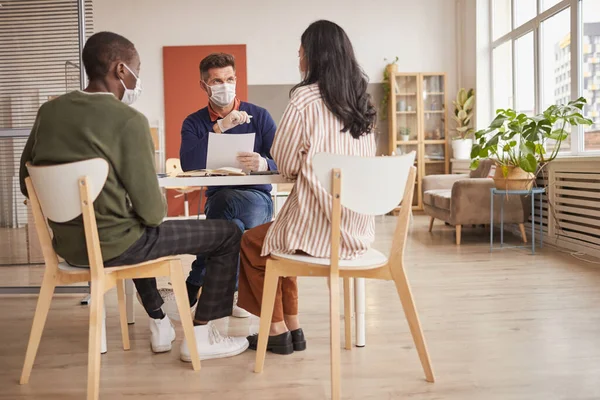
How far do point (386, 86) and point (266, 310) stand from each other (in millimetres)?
6467

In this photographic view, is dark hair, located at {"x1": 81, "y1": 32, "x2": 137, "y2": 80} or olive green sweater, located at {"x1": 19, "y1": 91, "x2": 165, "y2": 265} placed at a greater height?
dark hair, located at {"x1": 81, "y1": 32, "x2": 137, "y2": 80}

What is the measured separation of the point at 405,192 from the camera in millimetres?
1896

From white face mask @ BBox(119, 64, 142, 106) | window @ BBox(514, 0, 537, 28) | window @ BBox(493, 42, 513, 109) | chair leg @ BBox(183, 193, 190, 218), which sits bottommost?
chair leg @ BBox(183, 193, 190, 218)

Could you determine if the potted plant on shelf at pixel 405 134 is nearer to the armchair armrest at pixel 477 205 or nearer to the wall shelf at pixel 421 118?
the wall shelf at pixel 421 118

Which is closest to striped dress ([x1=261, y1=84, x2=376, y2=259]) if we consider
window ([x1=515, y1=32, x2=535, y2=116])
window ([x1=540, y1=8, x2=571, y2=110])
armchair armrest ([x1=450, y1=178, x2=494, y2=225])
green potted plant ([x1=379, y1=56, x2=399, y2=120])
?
armchair armrest ([x1=450, y1=178, x2=494, y2=225])

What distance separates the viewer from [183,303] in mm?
2051

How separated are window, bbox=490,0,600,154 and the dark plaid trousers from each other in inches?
151

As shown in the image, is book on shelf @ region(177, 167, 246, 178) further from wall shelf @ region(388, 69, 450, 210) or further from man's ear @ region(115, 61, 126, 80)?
wall shelf @ region(388, 69, 450, 210)

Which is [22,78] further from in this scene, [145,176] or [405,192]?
[405,192]

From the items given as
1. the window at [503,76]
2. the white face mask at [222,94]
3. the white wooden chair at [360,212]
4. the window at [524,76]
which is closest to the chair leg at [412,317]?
the white wooden chair at [360,212]

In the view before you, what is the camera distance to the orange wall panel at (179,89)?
813 cm

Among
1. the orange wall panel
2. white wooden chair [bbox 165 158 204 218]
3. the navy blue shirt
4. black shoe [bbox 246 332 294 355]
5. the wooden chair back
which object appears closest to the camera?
the wooden chair back

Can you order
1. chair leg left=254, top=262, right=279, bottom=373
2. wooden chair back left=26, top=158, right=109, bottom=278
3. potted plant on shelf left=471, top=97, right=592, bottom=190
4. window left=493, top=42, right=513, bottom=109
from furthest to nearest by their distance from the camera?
1. window left=493, top=42, right=513, bottom=109
2. potted plant on shelf left=471, top=97, right=592, bottom=190
3. chair leg left=254, top=262, right=279, bottom=373
4. wooden chair back left=26, top=158, right=109, bottom=278

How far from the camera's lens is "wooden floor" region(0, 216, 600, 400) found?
1941mm
